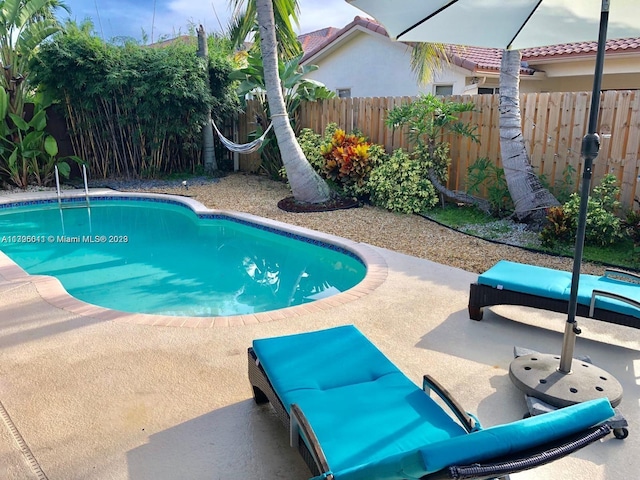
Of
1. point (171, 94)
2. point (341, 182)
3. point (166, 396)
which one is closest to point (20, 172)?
point (171, 94)

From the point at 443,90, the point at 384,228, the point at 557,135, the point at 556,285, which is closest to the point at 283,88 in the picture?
the point at 443,90

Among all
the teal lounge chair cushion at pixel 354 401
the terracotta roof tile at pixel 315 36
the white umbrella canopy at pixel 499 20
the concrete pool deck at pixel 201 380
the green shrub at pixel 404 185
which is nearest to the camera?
the teal lounge chair cushion at pixel 354 401

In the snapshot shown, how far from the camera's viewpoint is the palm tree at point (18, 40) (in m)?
10.5

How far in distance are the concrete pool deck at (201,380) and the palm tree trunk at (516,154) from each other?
285 cm

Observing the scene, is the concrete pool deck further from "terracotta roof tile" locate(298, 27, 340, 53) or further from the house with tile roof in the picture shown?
"terracotta roof tile" locate(298, 27, 340, 53)

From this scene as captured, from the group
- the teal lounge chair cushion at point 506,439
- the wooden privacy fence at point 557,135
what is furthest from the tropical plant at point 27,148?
the teal lounge chair cushion at point 506,439

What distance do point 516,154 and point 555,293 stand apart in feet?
12.8

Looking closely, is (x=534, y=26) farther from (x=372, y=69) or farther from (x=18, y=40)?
(x=372, y=69)

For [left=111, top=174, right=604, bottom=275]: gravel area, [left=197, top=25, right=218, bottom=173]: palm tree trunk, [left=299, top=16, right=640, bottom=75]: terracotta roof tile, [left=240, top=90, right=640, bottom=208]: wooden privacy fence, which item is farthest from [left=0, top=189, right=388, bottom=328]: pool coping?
[left=197, top=25, right=218, bottom=173]: palm tree trunk

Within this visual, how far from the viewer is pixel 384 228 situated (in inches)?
290

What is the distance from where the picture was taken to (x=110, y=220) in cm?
940

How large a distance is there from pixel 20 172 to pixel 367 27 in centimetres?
969

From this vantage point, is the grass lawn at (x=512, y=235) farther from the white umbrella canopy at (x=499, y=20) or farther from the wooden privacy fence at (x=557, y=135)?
the white umbrella canopy at (x=499, y=20)

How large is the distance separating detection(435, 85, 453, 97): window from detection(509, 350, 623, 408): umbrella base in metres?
10.6
